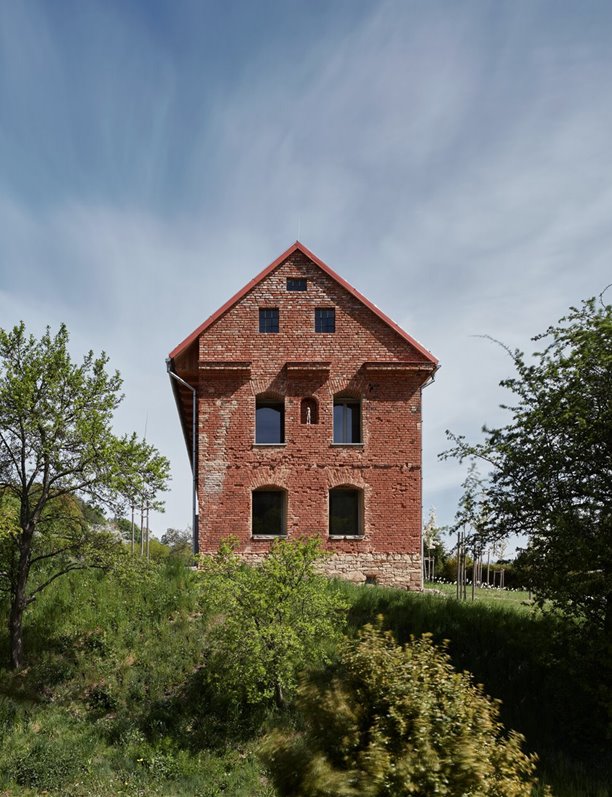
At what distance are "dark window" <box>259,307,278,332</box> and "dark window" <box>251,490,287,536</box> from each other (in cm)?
579

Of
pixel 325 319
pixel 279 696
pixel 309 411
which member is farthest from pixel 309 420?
pixel 279 696

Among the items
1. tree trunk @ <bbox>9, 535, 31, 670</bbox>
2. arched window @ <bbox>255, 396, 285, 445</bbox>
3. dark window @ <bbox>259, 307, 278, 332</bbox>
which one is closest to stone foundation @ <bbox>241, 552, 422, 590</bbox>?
arched window @ <bbox>255, 396, 285, 445</bbox>

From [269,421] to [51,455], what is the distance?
26.0 ft

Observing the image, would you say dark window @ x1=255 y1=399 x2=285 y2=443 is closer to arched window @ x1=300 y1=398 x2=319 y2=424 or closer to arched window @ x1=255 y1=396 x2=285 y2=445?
arched window @ x1=255 y1=396 x2=285 y2=445

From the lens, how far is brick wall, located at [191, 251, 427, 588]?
21.5m

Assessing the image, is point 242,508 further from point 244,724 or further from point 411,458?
point 244,724

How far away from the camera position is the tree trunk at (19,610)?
16453mm

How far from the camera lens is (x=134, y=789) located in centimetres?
1227

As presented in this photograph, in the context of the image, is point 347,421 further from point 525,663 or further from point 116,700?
point 116,700

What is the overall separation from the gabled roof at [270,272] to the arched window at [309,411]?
13.0 ft

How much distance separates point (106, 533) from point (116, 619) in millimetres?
2415

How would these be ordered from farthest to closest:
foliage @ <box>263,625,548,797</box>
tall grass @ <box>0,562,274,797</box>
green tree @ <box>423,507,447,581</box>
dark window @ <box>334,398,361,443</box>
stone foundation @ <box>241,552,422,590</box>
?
green tree @ <box>423,507,447,581</box> → dark window @ <box>334,398,361,443</box> → stone foundation @ <box>241,552,422,590</box> → tall grass @ <box>0,562,274,797</box> → foliage @ <box>263,625,548,797</box>

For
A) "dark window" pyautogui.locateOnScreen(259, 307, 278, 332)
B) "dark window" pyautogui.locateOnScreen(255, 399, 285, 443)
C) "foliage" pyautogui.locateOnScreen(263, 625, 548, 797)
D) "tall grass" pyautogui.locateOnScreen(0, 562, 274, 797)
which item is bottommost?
"tall grass" pyautogui.locateOnScreen(0, 562, 274, 797)

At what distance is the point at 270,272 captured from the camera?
22672 mm
